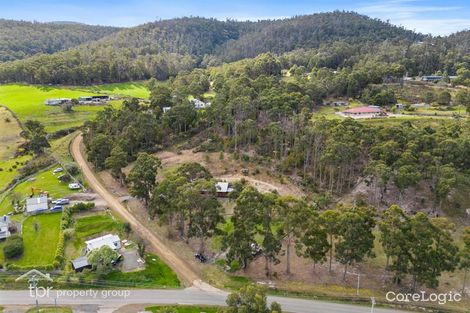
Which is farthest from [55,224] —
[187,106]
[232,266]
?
[187,106]

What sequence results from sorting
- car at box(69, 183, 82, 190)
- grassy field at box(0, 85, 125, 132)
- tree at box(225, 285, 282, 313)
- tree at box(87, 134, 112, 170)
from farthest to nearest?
grassy field at box(0, 85, 125, 132) < tree at box(87, 134, 112, 170) < car at box(69, 183, 82, 190) < tree at box(225, 285, 282, 313)

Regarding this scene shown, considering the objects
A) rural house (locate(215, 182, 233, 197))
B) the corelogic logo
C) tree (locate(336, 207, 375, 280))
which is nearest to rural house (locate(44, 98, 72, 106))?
rural house (locate(215, 182, 233, 197))

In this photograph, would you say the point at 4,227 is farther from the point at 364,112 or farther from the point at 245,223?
the point at 364,112

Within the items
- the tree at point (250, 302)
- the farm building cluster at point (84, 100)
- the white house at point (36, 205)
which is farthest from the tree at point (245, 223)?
the farm building cluster at point (84, 100)

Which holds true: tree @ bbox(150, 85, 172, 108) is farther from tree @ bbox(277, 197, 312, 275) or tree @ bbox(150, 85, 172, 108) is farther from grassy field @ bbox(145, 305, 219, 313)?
grassy field @ bbox(145, 305, 219, 313)

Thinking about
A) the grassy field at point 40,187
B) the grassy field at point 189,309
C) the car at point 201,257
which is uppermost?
the grassy field at point 40,187

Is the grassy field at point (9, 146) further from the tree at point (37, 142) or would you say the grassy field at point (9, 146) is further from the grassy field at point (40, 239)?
the grassy field at point (40, 239)
